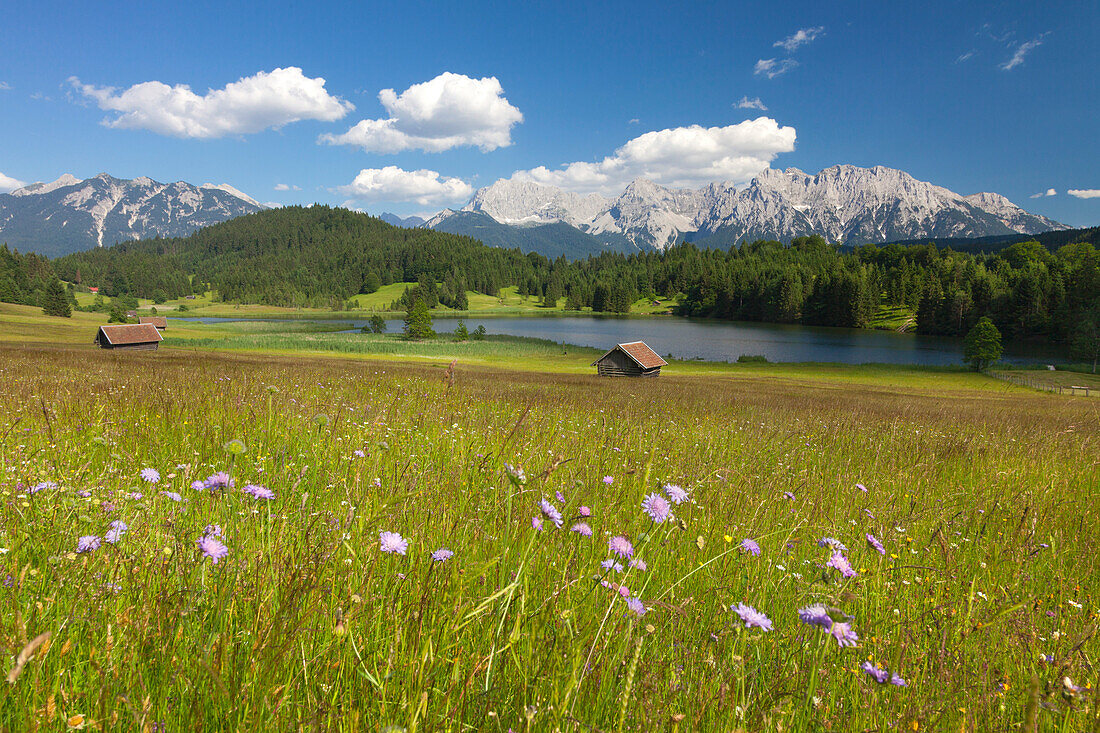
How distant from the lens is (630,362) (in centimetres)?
4628

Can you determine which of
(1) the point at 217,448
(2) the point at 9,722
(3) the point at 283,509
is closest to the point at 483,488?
(3) the point at 283,509

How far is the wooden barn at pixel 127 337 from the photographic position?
52.2 metres

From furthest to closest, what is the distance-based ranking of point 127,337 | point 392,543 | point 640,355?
point 127,337 < point 640,355 < point 392,543

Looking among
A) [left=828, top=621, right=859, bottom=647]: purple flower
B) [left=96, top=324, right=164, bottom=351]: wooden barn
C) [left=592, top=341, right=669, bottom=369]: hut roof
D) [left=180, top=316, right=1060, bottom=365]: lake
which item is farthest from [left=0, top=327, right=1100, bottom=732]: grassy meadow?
[left=180, top=316, right=1060, bottom=365]: lake

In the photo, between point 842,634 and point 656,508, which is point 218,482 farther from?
point 842,634

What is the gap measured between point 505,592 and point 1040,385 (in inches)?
2677

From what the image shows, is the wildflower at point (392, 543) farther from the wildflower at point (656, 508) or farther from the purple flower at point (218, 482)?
the wildflower at point (656, 508)

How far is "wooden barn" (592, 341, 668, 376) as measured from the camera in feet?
150

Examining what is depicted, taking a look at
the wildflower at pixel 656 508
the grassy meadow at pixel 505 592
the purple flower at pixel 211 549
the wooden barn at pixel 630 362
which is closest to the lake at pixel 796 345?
the wooden barn at pixel 630 362

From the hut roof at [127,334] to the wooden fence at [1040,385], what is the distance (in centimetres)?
8805

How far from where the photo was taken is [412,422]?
20.1 feet

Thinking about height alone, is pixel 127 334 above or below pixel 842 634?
below

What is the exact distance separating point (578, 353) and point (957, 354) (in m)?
66.5

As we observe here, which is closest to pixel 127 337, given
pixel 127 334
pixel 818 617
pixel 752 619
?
pixel 127 334
